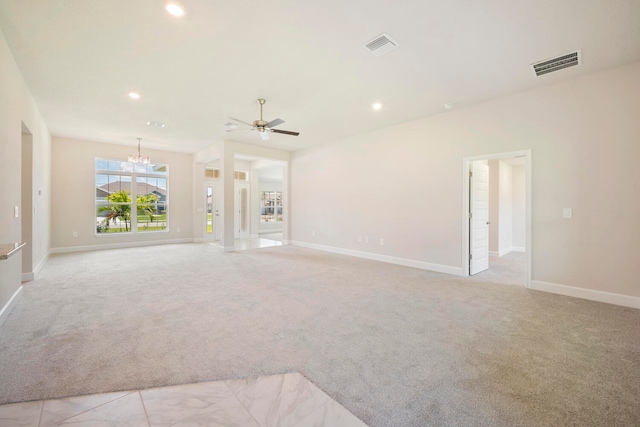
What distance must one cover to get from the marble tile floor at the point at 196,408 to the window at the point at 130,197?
24.8ft

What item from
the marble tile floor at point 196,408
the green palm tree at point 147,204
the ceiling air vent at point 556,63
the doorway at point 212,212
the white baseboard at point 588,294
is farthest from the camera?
the doorway at point 212,212

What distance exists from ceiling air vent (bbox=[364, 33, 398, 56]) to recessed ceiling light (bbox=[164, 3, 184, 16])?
185 centimetres

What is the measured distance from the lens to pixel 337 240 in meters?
7.23

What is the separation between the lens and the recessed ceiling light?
2.44m

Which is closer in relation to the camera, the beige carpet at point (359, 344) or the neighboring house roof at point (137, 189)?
the beige carpet at point (359, 344)

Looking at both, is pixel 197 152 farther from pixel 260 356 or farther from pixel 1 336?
pixel 260 356

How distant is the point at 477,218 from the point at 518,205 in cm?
395

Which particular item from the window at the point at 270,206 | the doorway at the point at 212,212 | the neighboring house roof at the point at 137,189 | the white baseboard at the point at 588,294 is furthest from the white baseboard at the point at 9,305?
the window at the point at 270,206

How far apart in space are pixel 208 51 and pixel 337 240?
5.14m

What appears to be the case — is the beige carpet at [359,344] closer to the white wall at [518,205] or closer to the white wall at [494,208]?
the white wall at [494,208]

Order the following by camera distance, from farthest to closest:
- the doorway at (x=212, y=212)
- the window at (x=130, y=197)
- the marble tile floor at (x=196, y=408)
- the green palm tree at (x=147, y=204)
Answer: the doorway at (x=212, y=212), the green palm tree at (x=147, y=204), the window at (x=130, y=197), the marble tile floor at (x=196, y=408)

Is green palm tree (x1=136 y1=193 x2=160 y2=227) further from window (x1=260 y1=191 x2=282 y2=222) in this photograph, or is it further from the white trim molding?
the white trim molding

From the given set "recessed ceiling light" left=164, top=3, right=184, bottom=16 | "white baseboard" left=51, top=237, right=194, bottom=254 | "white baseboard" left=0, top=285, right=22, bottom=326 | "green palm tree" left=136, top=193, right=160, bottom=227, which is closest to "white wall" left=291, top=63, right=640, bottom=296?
"recessed ceiling light" left=164, top=3, right=184, bottom=16

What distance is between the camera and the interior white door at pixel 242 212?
1041 centimetres
